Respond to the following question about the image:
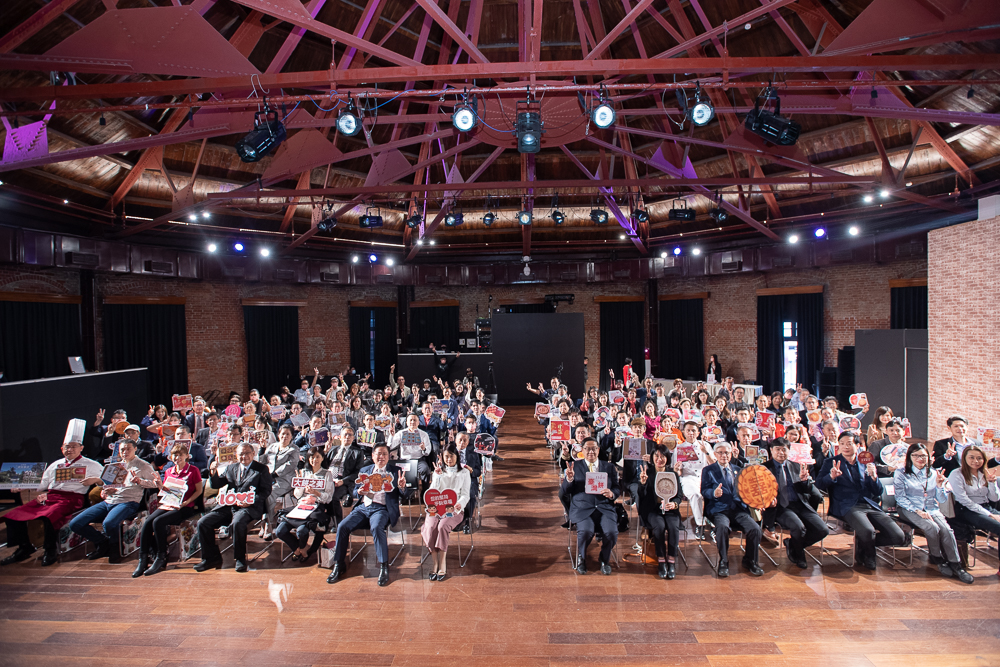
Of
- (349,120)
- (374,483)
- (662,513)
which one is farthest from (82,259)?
(662,513)

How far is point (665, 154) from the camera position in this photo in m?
10.1

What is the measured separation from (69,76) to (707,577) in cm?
993

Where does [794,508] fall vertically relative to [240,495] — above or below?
below

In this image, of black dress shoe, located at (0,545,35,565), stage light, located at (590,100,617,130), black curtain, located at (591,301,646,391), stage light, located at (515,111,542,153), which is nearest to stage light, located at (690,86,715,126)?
stage light, located at (590,100,617,130)

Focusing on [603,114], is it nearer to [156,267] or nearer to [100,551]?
[100,551]

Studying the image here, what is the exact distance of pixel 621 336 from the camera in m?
17.1

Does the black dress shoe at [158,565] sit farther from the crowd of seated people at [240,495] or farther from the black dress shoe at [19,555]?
the black dress shoe at [19,555]

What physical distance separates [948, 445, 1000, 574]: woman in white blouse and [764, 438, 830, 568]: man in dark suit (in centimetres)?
137

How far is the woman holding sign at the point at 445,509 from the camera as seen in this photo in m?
5.42

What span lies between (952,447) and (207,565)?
28.7ft

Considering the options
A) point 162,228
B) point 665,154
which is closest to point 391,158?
point 665,154

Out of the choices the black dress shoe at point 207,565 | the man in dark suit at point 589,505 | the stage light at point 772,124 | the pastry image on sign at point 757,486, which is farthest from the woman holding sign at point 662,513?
the black dress shoe at point 207,565

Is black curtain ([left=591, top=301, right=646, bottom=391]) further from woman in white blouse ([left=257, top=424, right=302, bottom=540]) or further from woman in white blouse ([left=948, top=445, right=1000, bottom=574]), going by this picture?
woman in white blouse ([left=257, top=424, right=302, bottom=540])

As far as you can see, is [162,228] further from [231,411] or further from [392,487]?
[392,487]
